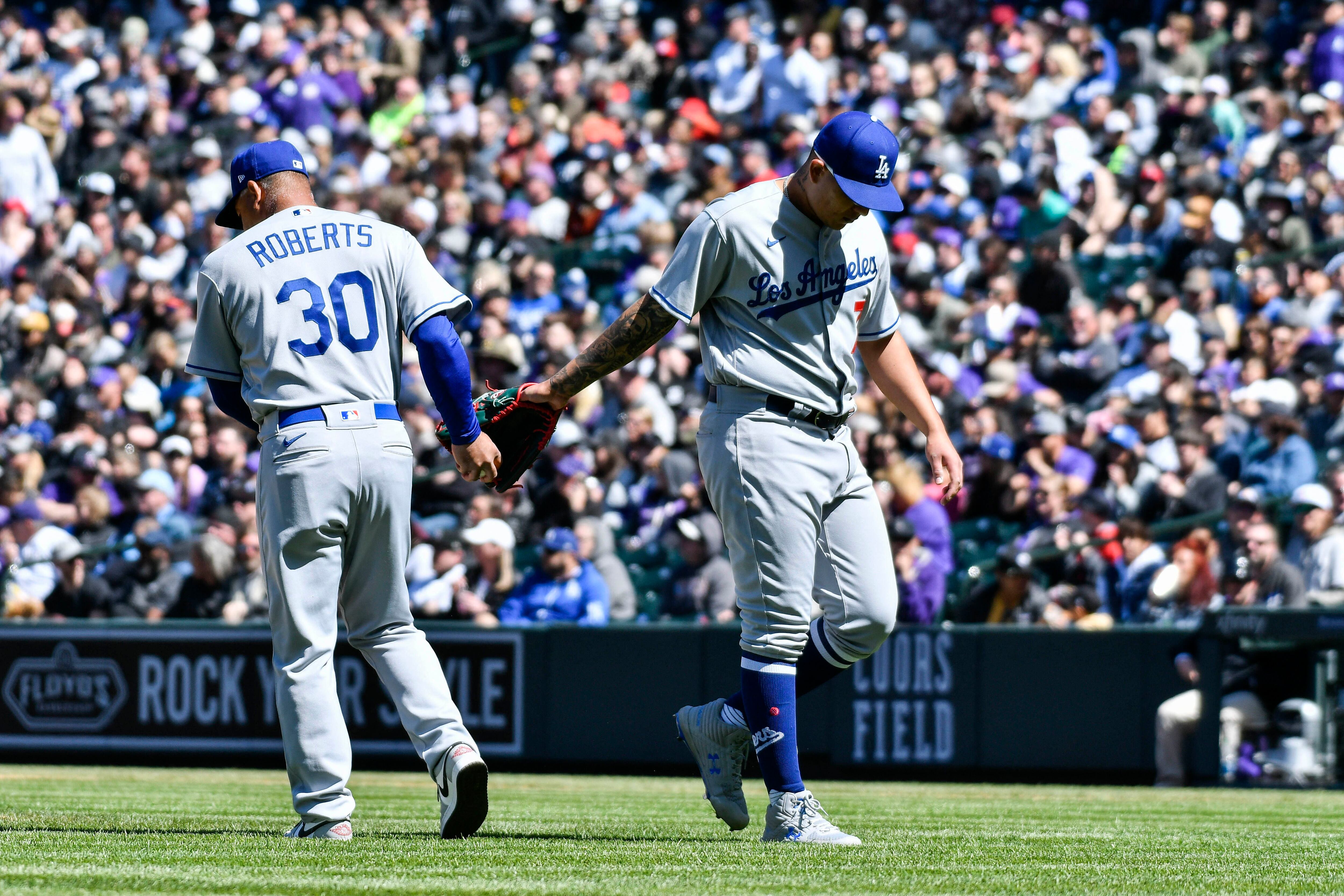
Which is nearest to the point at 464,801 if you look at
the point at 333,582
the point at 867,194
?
the point at 333,582

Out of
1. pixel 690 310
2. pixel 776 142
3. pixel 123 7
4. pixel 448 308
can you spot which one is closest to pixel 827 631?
pixel 690 310

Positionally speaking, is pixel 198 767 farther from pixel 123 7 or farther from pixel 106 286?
pixel 123 7

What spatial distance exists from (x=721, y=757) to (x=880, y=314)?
135 cm

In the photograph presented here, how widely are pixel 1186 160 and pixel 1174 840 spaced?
9.64 meters

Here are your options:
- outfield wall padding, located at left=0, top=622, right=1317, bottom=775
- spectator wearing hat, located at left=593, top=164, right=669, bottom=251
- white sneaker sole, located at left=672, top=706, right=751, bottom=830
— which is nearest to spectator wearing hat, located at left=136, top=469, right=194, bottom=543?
outfield wall padding, located at left=0, top=622, right=1317, bottom=775

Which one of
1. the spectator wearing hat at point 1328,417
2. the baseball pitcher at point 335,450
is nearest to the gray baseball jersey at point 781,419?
the baseball pitcher at point 335,450

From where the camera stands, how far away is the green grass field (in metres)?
4.14

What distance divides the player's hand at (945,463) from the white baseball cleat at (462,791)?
4.95ft

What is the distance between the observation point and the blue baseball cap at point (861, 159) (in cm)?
509

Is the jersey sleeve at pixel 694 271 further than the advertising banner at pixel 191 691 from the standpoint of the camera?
No

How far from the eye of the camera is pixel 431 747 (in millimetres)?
5172

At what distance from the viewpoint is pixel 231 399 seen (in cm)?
541

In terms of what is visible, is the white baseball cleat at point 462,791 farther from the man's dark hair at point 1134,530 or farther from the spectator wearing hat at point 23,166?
the spectator wearing hat at point 23,166

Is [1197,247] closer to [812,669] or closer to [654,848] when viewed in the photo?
[812,669]
